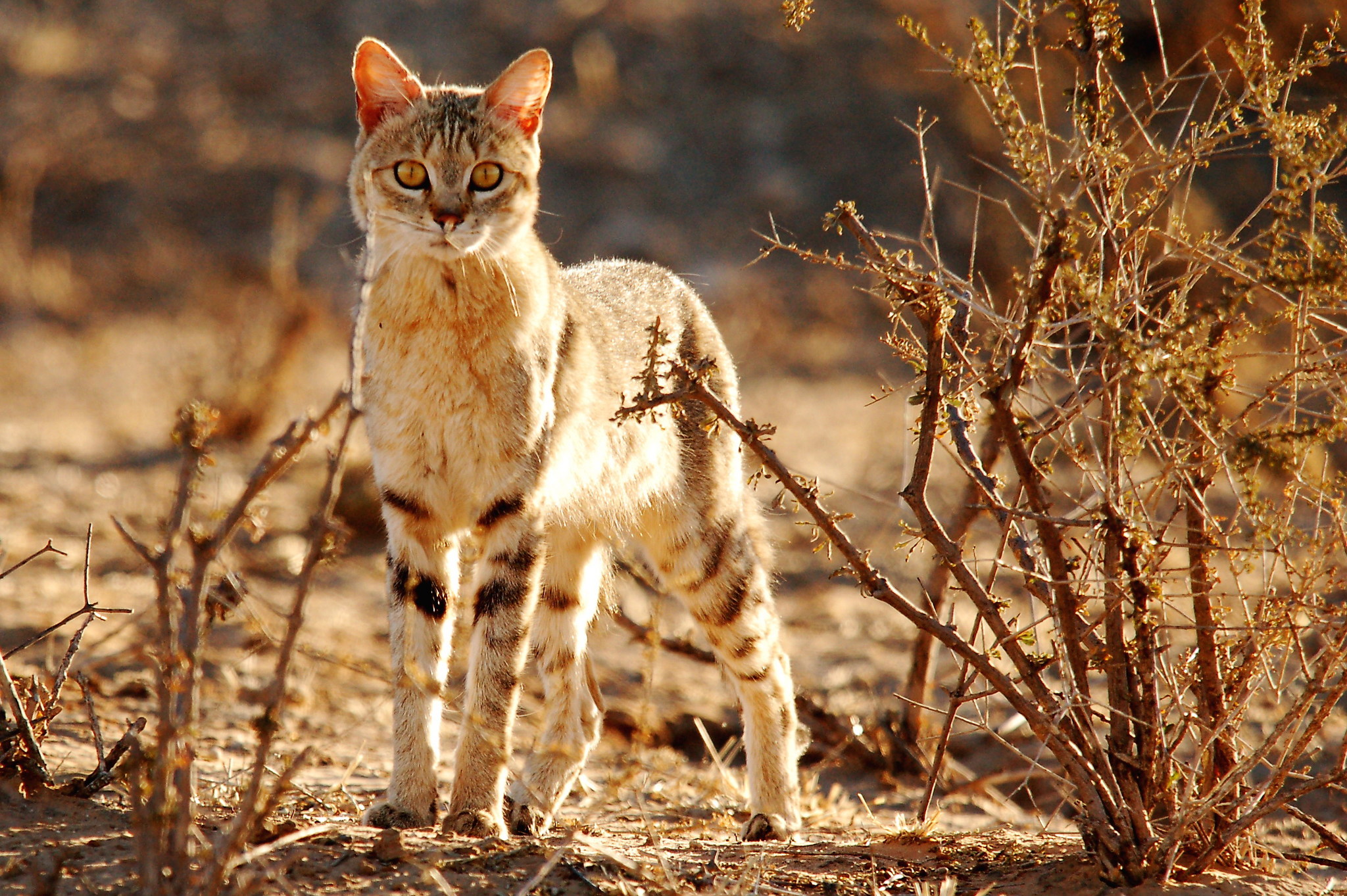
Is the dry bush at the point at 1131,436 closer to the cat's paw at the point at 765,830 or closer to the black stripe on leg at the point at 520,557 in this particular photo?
the black stripe on leg at the point at 520,557

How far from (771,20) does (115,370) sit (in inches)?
398

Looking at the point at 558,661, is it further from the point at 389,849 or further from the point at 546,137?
the point at 546,137

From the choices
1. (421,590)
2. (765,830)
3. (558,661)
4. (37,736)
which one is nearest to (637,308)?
(558,661)

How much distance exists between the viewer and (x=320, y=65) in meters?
14.9

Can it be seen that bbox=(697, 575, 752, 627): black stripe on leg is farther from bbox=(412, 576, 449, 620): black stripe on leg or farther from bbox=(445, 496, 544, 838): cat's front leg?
bbox=(412, 576, 449, 620): black stripe on leg

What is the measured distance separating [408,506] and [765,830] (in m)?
1.54

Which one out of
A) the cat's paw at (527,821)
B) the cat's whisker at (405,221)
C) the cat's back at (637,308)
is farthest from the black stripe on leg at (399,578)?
the cat's back at (637,308)

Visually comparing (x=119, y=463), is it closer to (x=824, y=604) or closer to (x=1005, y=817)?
(x=824, y=604)

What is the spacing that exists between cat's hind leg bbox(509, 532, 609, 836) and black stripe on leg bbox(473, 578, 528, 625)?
873 mm

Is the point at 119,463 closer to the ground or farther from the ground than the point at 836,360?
closer to the ground

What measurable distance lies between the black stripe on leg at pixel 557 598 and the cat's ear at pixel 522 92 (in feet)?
5.36

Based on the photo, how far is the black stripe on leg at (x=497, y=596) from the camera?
338 cm

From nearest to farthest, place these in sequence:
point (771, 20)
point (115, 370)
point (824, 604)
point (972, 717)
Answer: point (972, 717), point (824, 604), point (115, 370), point (771, 20)

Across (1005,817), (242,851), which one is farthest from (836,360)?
(242,851)
